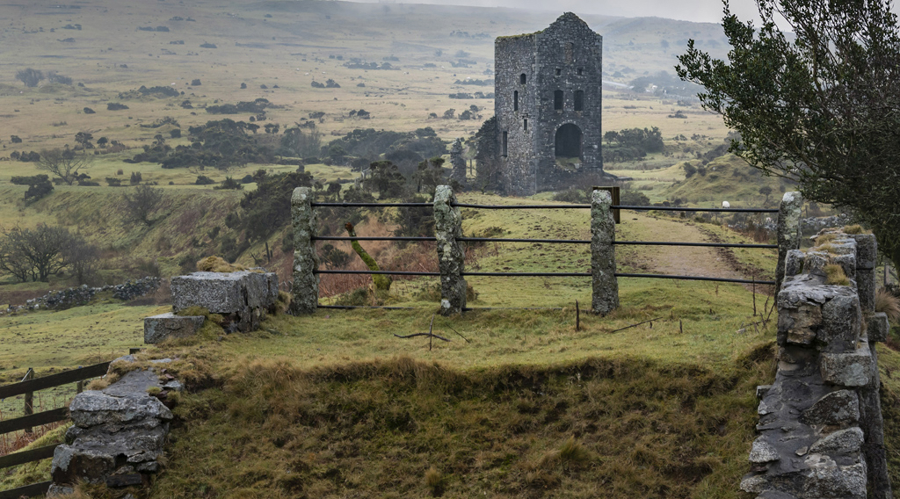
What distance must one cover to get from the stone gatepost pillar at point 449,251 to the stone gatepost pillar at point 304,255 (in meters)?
1.96

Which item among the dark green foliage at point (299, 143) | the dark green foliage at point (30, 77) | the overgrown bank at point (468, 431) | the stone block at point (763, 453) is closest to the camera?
the stone block at point (763, 453)

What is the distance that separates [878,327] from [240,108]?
3763 inches

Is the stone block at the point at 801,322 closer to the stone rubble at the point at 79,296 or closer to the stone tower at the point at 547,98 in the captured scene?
the stone rubble at the point at 79,296

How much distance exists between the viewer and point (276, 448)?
23.2 ft

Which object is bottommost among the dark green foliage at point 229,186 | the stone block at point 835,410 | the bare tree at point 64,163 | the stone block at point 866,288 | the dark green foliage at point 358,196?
the stone block at point 835,410

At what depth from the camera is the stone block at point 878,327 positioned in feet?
23.5

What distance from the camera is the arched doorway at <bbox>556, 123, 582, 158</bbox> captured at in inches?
1909

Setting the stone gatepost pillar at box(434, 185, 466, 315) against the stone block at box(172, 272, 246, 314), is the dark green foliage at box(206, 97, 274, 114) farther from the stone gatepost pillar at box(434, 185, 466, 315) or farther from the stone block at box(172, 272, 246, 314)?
the stone block at box(172, 272, 246, 314)

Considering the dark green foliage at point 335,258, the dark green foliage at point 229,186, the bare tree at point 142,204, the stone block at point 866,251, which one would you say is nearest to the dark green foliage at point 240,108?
the dark green foliage at point 229,186

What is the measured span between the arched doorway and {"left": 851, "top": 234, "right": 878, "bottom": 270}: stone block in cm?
4111

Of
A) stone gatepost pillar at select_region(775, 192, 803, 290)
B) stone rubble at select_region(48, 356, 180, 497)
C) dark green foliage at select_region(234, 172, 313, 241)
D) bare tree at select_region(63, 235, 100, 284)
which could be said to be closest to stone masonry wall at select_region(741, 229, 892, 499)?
stone gatepost pillar at select_region(775, 192, 803, 290)

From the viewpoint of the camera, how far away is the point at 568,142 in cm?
4872

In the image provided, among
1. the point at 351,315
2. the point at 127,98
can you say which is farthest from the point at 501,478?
the point at 127,98

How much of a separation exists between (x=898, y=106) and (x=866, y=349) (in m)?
6.37
